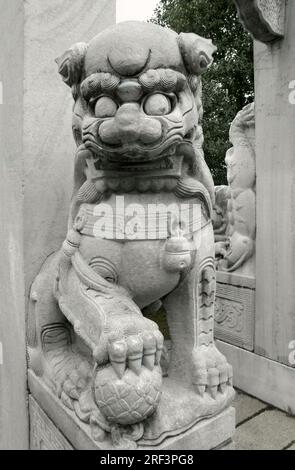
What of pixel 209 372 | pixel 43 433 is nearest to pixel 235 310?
pixel 209 372

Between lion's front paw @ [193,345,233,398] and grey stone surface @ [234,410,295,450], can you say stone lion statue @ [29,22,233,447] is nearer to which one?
lion's front paw @ [193,345,233,398]

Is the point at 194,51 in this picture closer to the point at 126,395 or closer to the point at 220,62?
the point at 126,395

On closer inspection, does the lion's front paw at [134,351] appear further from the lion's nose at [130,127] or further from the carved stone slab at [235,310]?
the carved stone slab at [235,310]

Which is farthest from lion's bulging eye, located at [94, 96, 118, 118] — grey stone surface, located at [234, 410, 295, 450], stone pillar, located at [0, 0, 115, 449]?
grey stone surface, located at [234, 410, 295, 450]

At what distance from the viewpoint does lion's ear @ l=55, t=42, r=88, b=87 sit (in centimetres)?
154

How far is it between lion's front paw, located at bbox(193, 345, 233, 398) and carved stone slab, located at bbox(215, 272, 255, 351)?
165 cm

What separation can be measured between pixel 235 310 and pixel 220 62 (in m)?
7.59

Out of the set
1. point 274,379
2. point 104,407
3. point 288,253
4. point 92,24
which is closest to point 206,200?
point 104,407

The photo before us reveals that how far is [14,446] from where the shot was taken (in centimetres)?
222

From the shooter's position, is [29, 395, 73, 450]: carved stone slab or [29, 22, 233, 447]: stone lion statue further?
[29, 395, 73, 450]: carved stone slab

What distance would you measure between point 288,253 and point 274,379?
0.92 meters

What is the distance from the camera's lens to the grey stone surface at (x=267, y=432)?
2.52 metres

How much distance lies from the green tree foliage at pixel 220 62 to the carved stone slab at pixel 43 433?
8.00 meters

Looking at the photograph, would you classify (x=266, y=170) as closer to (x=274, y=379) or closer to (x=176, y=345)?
(x=274, y=379)
